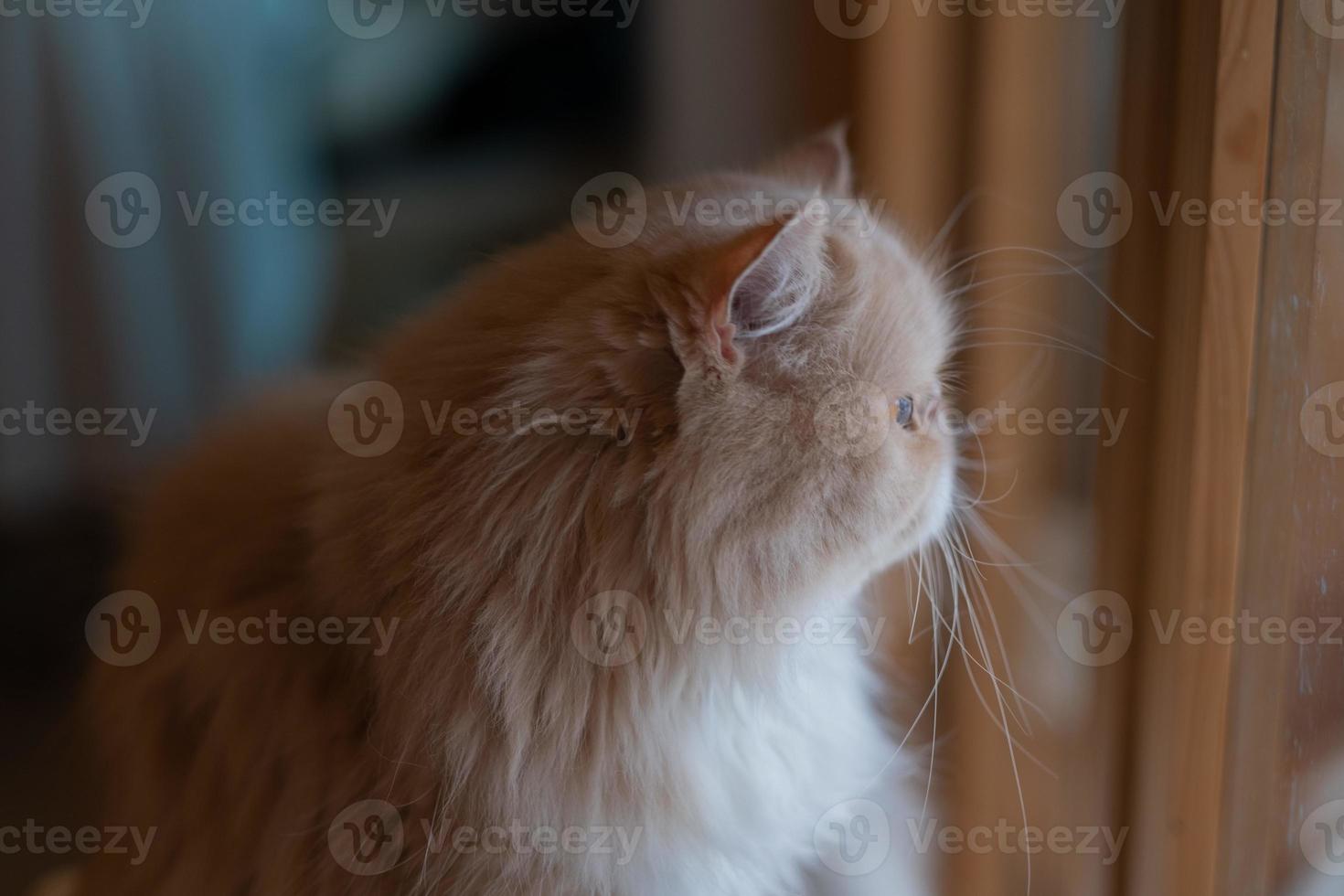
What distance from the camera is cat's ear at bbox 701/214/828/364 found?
2.24 feet

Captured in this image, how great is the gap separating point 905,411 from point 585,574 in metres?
0.33

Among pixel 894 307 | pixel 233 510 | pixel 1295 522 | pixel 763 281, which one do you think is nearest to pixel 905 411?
pixel 894 307

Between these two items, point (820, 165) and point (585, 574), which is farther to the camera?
point (820, 165)

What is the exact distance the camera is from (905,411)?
34.2 inches

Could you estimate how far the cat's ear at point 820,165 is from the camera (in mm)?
1058

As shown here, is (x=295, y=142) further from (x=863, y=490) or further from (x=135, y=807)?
(x=863, y=490)

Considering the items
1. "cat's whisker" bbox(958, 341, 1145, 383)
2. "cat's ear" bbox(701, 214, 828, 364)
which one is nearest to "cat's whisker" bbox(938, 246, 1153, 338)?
→ "cat's whisker" bbox(958, 341, 1145, 383)

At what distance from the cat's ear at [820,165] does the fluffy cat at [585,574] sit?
129 millimetres

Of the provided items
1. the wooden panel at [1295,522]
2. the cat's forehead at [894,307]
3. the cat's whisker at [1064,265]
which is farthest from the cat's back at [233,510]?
the wooden panel at [1295,522]

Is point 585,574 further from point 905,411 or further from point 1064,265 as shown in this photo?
point 1064,265

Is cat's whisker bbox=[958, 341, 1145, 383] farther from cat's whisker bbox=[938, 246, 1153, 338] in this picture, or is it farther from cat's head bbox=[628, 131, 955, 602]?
cat's head bbox=[628, 131, 955, 602]

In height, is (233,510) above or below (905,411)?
below

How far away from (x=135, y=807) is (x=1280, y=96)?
122 centimetres

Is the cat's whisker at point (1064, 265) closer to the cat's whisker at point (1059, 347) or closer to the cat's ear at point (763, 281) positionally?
the cat's whisker at point (1059, 347)
